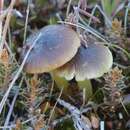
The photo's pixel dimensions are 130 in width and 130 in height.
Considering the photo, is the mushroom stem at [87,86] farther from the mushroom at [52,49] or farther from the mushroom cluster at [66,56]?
the mushroom at [52,49]

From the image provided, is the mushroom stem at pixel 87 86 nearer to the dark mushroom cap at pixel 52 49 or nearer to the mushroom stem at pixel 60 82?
the mushroom stem at pixel 60 82

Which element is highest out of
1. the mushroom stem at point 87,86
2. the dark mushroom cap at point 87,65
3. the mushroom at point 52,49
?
the mushroom at point 52,49

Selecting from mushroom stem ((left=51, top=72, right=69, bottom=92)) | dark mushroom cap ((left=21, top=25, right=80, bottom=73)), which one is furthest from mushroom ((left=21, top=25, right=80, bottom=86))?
mushroom stem ((left=51, top=72, right=69, bottom=92))

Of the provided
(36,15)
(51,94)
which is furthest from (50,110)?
(36,15)

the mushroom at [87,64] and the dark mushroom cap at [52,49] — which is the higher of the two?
the dark mushroom cap at [52,49]

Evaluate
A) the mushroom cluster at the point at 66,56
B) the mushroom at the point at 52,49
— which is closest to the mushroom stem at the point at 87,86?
the mushroom cluster at the point at 66,56

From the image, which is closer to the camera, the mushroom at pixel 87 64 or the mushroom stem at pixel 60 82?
the mushroom at pixel 87 64

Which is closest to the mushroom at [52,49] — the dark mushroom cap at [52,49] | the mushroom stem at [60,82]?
the dark mushroom cap at [52,49]
